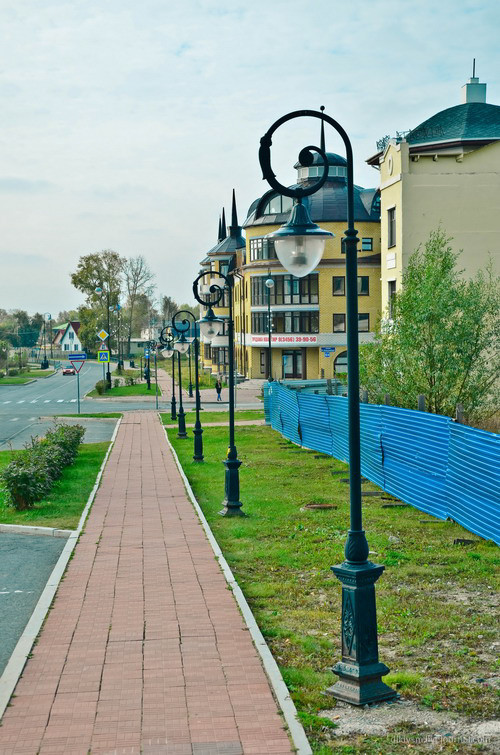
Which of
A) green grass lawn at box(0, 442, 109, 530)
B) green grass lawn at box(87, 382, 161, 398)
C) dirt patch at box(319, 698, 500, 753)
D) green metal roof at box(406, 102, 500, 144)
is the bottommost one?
green grass lawn at box(0, 442, 109, 530)

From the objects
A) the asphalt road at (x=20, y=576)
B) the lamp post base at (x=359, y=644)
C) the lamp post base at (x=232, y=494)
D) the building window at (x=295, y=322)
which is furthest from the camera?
the building window at (x=295, y=322)

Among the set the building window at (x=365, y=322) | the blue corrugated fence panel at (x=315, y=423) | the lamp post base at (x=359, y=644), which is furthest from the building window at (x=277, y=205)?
the lamp post base at (x=359, y=644)

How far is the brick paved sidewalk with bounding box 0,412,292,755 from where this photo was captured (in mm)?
5820

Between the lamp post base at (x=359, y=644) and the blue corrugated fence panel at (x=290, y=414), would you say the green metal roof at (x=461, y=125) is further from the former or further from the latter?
the lamp post base at (x=359, y=644)

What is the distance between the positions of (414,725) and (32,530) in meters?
9.38

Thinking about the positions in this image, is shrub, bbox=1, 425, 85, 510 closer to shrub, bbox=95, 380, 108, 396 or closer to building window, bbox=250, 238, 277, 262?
shrub, bbox=95, 380, 108, 396

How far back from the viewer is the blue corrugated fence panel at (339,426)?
21203 millimetres

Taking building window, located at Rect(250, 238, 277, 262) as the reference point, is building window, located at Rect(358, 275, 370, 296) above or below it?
below

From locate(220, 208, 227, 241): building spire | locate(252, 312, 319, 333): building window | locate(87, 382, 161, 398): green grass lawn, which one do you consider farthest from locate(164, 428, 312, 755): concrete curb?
locate(220, 208, 227, 241): building spire

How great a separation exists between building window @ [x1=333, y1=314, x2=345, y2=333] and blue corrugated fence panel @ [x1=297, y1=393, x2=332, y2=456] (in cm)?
3640

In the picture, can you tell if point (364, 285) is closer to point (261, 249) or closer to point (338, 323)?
point (338, 323)

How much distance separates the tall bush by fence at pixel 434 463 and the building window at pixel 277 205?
4270 cm

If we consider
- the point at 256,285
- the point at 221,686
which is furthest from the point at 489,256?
the point at 256,285

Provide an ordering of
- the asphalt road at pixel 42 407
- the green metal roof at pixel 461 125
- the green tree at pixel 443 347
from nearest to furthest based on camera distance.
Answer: the green tree at pixel 443 347, the asphalt road at pixel 42 407, the green metal roof at pixel 461 125
